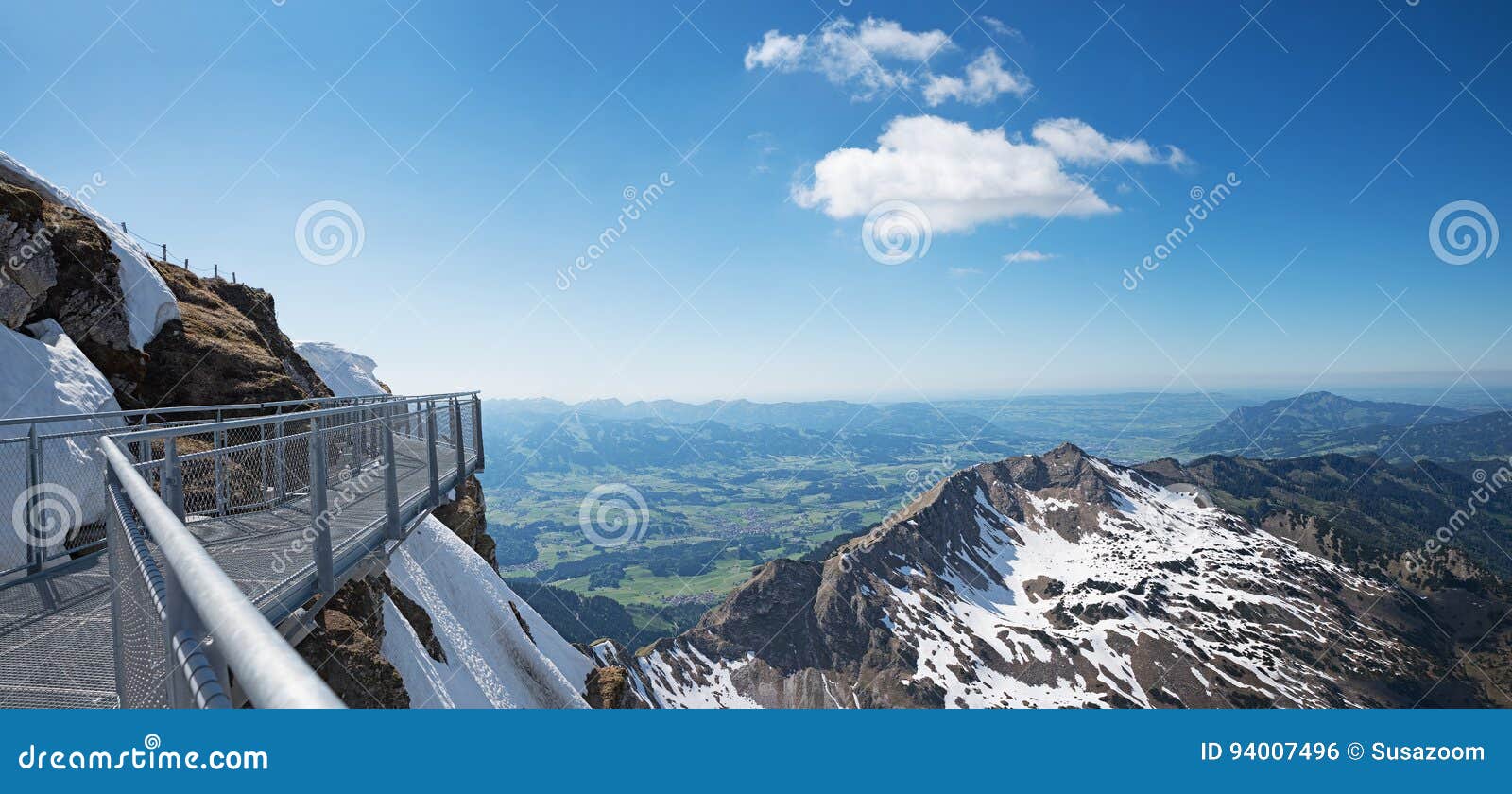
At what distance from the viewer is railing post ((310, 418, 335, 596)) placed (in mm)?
7410

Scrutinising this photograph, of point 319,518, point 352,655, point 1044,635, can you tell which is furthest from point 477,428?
point 1044,635

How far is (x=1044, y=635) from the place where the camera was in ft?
483

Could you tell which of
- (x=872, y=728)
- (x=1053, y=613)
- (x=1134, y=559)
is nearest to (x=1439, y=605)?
(x=1134, y=559)

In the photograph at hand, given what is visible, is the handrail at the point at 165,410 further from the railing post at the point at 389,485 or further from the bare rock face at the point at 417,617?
the bare rock face at the point at 417,617

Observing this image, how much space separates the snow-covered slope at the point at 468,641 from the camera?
16.3m

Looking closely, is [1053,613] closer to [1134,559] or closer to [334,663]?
[1134,559]

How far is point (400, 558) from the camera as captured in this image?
20.6 m

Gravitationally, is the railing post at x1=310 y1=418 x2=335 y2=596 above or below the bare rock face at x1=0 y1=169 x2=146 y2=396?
below

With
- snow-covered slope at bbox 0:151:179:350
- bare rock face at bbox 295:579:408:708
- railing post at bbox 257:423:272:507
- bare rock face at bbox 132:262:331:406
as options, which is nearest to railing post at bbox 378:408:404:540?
railing post at bbox 257:423:272:507

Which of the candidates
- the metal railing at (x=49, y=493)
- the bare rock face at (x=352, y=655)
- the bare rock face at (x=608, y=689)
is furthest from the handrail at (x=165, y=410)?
the bare rock face at (x=608, y=689)

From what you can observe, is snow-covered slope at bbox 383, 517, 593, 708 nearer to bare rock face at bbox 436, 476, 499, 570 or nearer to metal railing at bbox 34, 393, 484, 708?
bare rock face at bbox 436, 476, 499, 570
